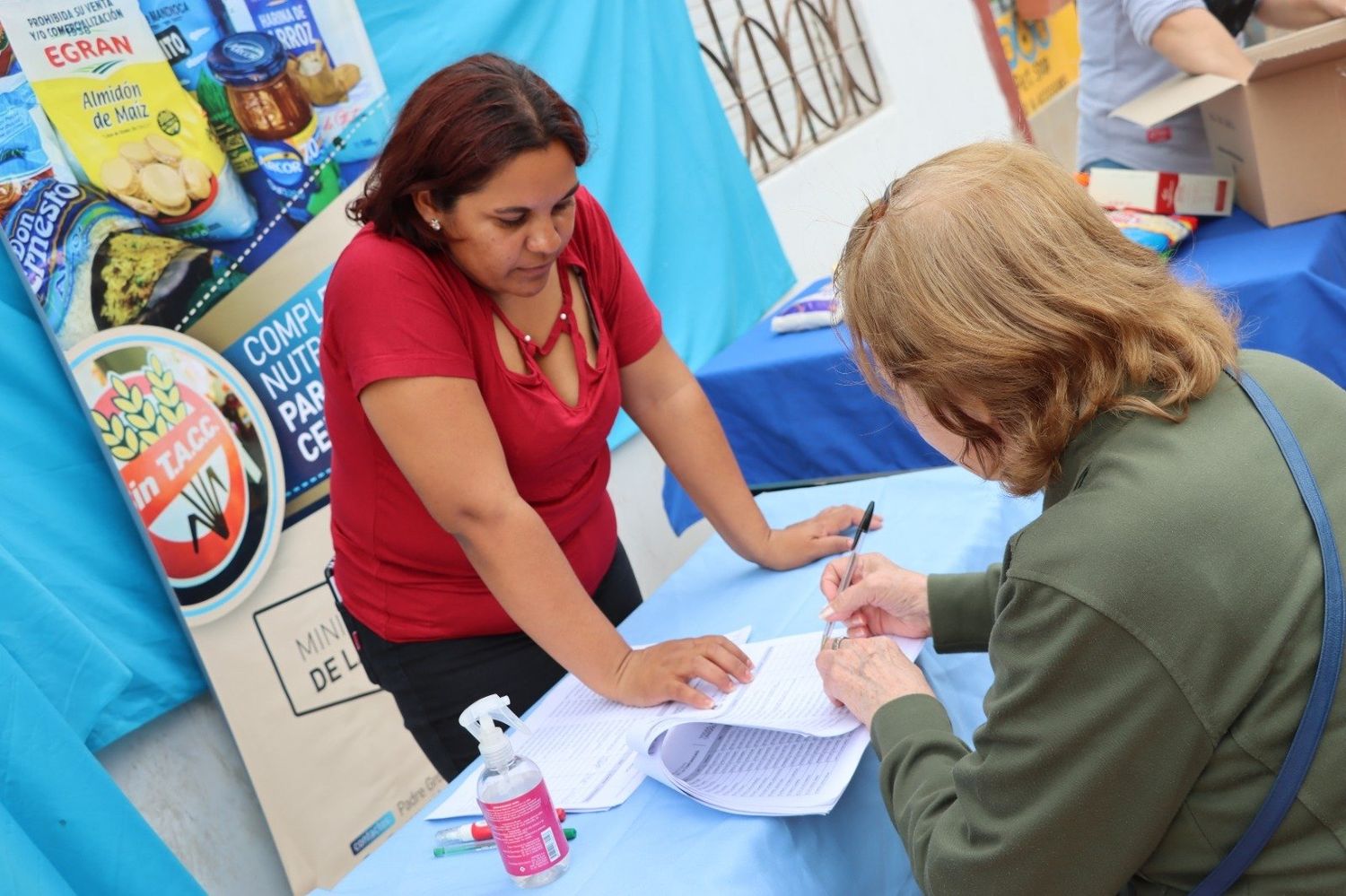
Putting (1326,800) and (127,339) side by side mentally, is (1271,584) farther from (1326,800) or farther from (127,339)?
(127,339)

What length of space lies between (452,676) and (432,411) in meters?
0.44

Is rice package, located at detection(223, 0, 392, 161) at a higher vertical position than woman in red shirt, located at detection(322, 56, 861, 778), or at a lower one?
higher

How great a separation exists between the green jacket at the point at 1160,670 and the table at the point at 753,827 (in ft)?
0.73

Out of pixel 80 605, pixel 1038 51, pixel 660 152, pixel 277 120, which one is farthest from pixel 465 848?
pixel 1038 51

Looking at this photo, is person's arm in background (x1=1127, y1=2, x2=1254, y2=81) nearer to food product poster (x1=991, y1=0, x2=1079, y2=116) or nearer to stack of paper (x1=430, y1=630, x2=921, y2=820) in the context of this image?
stack of paper (x1=430, y1=630, x2=921, y2=820)

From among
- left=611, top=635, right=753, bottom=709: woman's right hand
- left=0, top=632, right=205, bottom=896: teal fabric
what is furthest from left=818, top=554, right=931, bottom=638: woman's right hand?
left=0, top=632, right=205, bottom=896: teal fabric

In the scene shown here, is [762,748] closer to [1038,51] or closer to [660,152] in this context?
[660,152]

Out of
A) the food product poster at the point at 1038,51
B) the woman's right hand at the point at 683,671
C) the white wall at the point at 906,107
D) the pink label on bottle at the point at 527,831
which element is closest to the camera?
the pink label on bottle at the point at 527,831

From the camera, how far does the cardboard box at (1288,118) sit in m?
2.26

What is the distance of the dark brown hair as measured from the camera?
4.43 feet

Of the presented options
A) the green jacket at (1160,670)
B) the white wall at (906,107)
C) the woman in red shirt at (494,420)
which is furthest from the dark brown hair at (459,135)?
the white wall at (906,107)

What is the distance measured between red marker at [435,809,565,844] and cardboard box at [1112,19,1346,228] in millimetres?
1965

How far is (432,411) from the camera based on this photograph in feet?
4.42

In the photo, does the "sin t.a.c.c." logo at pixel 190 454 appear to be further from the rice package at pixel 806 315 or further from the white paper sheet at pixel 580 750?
the rice package at pixel 806 315
